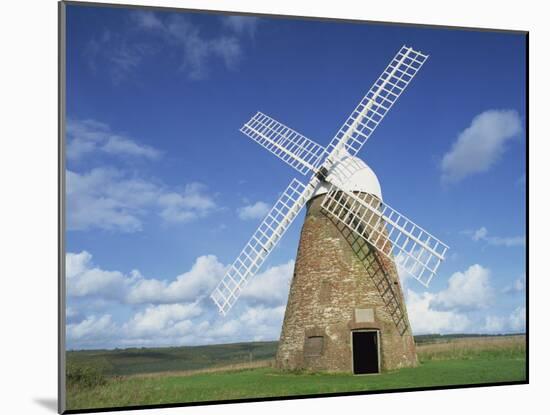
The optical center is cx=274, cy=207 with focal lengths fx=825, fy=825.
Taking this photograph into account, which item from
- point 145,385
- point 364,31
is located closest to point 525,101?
point 364,31

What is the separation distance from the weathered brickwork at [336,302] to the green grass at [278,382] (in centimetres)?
30

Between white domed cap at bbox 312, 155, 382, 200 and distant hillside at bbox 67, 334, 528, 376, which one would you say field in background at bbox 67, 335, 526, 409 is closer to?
distant hillside at bbox 67, 334, 528, 376

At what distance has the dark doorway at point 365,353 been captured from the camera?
13.9 m

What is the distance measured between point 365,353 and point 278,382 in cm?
218

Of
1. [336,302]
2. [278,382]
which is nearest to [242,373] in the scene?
[278,382]

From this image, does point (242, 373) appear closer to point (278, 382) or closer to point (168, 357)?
point (278, 382)

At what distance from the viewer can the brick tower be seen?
1357cm

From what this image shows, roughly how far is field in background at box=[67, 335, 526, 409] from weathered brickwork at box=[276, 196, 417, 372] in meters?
0.26

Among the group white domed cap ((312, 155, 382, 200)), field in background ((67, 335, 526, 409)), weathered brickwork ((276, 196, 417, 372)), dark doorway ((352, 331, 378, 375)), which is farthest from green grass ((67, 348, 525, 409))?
white domed cap ((312, 155, 382, 200))

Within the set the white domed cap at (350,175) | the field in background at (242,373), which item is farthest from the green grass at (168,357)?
the white domed cap at (350,175)

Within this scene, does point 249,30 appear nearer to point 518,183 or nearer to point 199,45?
point 199,45

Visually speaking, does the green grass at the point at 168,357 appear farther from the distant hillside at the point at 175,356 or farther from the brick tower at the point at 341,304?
the brick tower at the point at 341,304

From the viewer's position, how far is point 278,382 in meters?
12.8

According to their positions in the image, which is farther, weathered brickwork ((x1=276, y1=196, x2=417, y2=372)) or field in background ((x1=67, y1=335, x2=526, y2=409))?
weathered brickwork ((x1=276, y1=196, x2=417, y2=372))
